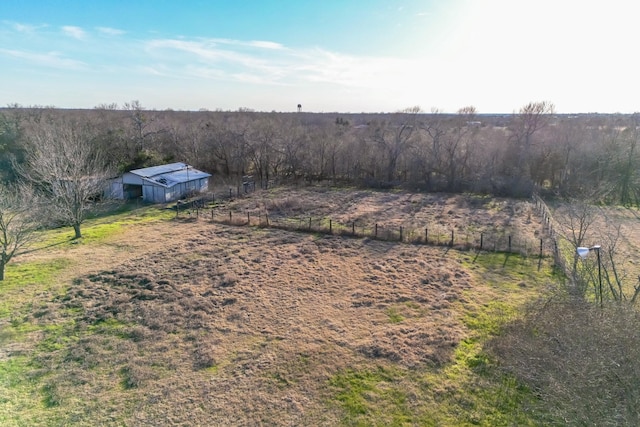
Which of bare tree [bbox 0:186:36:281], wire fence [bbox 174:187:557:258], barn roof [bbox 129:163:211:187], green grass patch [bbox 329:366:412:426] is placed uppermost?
barn roof [bbox 129:163:211:187]

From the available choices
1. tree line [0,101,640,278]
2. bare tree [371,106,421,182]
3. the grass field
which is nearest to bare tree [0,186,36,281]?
the grass field

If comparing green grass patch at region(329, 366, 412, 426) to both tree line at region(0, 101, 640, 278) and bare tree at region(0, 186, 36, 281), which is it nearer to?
bare tree at region(0, 186, 36, 281)

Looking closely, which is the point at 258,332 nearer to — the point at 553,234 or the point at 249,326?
the point at 249,326

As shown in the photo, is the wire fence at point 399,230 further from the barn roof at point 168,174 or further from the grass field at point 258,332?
the barn roof at point 168,174

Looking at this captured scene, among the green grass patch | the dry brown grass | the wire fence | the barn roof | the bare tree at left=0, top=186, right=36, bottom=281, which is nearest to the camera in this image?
the green grass patch

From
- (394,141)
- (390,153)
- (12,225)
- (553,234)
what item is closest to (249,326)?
(12,225)

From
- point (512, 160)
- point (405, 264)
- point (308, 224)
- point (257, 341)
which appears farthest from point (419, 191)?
point (257, 341)

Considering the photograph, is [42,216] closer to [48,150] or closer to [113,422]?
[48,150]

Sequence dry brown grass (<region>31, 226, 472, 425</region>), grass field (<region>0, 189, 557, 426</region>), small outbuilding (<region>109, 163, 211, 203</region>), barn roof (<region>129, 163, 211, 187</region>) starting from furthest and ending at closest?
1. barn roof (<region>129, 163, 211, 187</region>)
2. small outbuilding (<region>109, 163, 211, 203</region>)
3. dry brown grass (<region>31, 226, 472, 425</region>)
4. grass field (<region>0, 189, 557, 426</region>)
